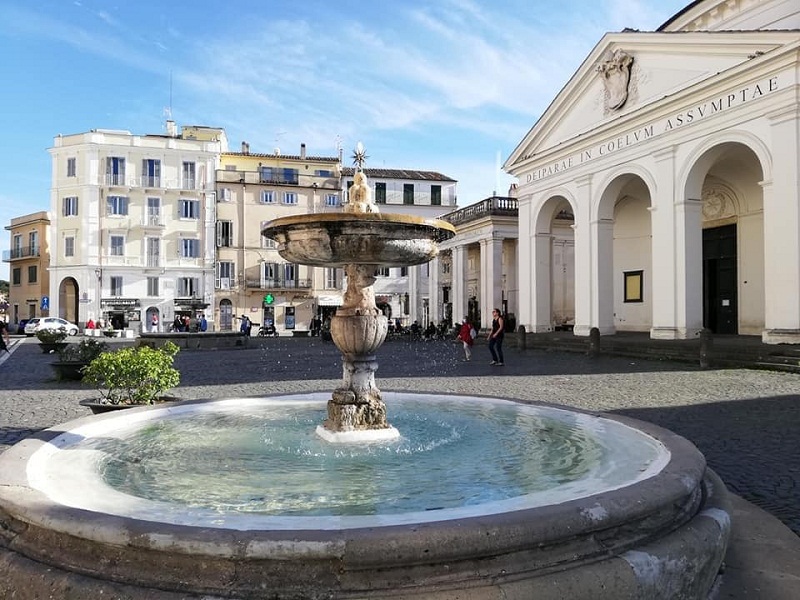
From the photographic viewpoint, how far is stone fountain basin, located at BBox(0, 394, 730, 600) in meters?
2.14

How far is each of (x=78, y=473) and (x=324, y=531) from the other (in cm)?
208

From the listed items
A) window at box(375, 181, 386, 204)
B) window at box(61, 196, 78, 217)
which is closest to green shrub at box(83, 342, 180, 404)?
window at box(61, 196, 78, 217)

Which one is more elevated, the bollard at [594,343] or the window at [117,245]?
the window at [117,245]

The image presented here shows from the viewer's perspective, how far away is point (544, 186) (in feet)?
80.7

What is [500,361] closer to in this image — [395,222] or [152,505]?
[395,222]

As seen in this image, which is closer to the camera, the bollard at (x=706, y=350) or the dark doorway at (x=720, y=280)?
the bollard at (x=706, y=350)

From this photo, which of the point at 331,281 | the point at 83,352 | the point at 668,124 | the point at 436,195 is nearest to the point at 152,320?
the point at 331,281

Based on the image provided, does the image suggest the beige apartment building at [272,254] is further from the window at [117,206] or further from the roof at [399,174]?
the window at [117,206]

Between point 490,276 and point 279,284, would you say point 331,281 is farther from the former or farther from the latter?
point 490,276

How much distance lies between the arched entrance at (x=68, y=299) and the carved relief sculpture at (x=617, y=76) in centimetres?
3820

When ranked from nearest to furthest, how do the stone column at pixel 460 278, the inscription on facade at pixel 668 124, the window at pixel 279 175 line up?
the inscription on facade at pixel 668 124 → the stone column at pixel 460 278 → the window at pixel 279 175

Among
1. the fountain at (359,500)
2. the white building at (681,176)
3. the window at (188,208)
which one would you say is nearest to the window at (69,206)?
the window at (188,208)

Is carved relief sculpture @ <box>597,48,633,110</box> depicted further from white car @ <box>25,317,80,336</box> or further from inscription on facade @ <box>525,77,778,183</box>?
white car @ <box>25,317,80,336</box>

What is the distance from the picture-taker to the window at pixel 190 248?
45.8 meters
